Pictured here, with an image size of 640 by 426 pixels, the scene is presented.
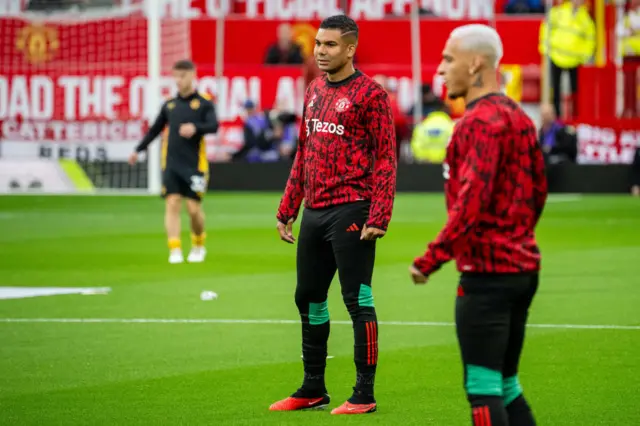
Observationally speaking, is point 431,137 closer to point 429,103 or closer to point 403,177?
point 403,177

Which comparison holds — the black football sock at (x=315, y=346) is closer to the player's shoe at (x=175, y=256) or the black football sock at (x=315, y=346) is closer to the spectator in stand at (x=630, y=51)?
the player's shoe at (x=175, y=256)

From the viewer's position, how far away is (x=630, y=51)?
1252 inches

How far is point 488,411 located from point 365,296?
7.57 feet

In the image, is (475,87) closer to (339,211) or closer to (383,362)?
(339,211)

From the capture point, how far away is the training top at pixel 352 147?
311 inches

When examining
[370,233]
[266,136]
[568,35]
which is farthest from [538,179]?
[568,35]

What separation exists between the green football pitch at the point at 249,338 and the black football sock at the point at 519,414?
5.60 feet

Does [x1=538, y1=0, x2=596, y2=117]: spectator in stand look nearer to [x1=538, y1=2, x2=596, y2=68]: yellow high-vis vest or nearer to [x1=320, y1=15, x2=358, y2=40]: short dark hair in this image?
[x1=538, y1=2, x2=596, y2=68]: yellow high-vis vest

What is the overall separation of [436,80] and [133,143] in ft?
23.3

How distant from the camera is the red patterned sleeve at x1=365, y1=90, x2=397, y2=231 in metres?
7.82

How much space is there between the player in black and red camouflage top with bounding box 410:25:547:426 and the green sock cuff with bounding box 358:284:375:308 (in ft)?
6.96

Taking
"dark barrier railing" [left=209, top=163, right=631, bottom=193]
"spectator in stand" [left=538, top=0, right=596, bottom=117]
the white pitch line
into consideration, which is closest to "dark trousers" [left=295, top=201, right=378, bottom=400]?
the white pitch line

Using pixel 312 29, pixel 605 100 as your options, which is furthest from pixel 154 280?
pixel 312 29

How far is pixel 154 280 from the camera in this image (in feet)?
49.4
